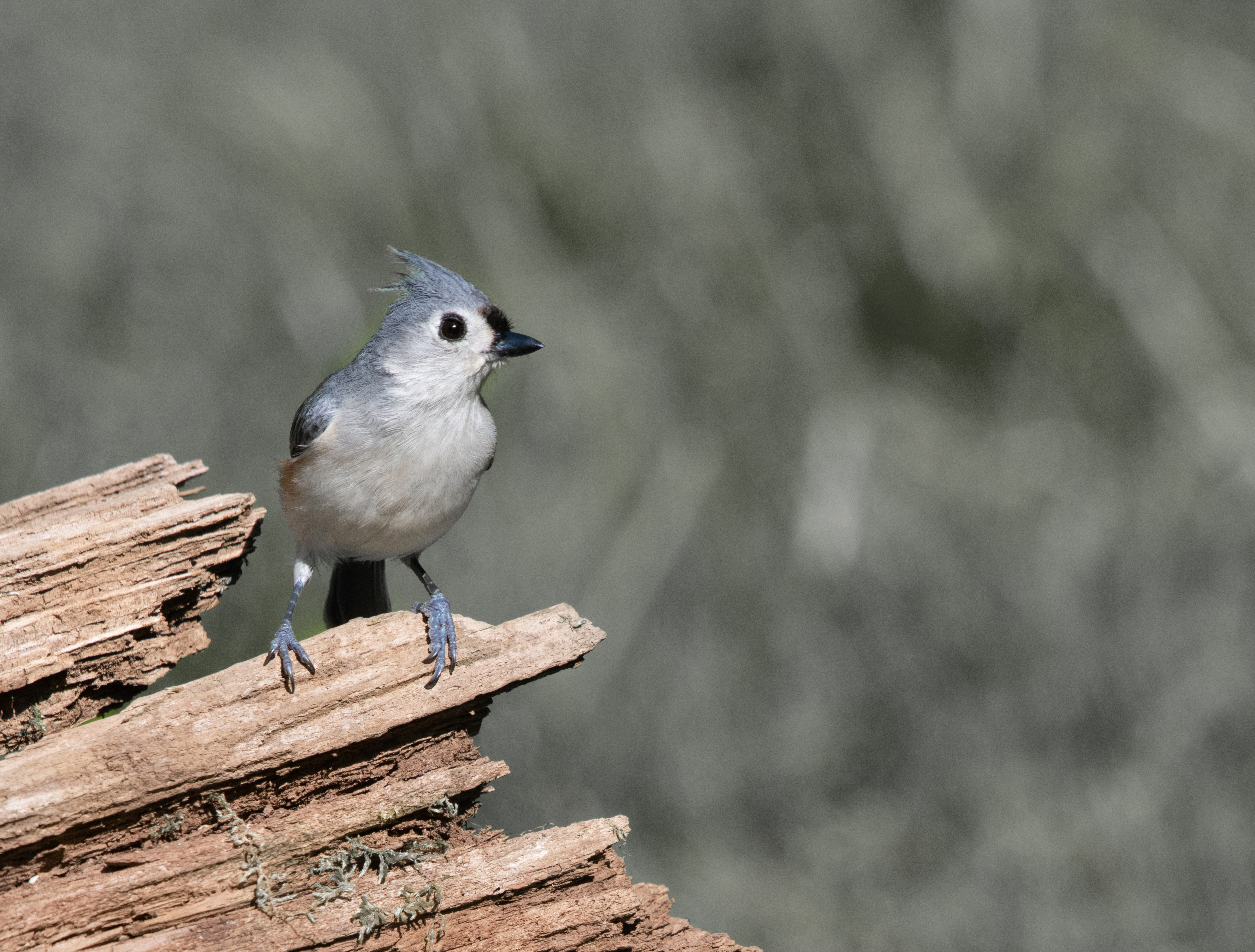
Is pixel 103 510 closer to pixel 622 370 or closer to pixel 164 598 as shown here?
pixel 164 598

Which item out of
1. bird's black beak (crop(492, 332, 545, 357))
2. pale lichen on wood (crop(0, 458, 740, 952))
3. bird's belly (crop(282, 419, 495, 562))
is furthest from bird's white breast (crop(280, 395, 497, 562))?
pale lichen on wood (crop(0, 458, 740, 952))

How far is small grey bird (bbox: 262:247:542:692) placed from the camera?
217 centimetres

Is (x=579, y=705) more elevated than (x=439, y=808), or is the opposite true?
(x=579, y=705)

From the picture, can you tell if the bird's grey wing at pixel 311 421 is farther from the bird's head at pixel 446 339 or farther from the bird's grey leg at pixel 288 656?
the bird's grey leg at pixel 288 656

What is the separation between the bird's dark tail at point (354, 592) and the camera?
8.55ft

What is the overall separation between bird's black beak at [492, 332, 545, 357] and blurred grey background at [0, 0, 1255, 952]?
121 cm

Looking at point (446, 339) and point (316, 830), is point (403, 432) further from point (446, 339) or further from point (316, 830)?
point (316, 830)

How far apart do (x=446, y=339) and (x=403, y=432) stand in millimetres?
257

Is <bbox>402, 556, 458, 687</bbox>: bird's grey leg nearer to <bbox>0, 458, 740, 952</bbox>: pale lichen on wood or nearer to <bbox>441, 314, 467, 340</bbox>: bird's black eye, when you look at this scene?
<bbox>0, 458, 740, 952</bbox>: pale lichen on wood

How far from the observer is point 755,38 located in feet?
12.3

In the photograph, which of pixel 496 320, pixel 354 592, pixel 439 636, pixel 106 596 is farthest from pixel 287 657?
pixel 496 320

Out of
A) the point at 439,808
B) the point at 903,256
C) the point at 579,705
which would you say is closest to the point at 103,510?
the point at 439,808

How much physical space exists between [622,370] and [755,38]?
140 cm

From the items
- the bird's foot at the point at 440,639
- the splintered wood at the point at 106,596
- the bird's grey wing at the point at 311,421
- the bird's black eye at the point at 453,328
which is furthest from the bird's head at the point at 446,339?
the bird's foot at the point at 440,639
